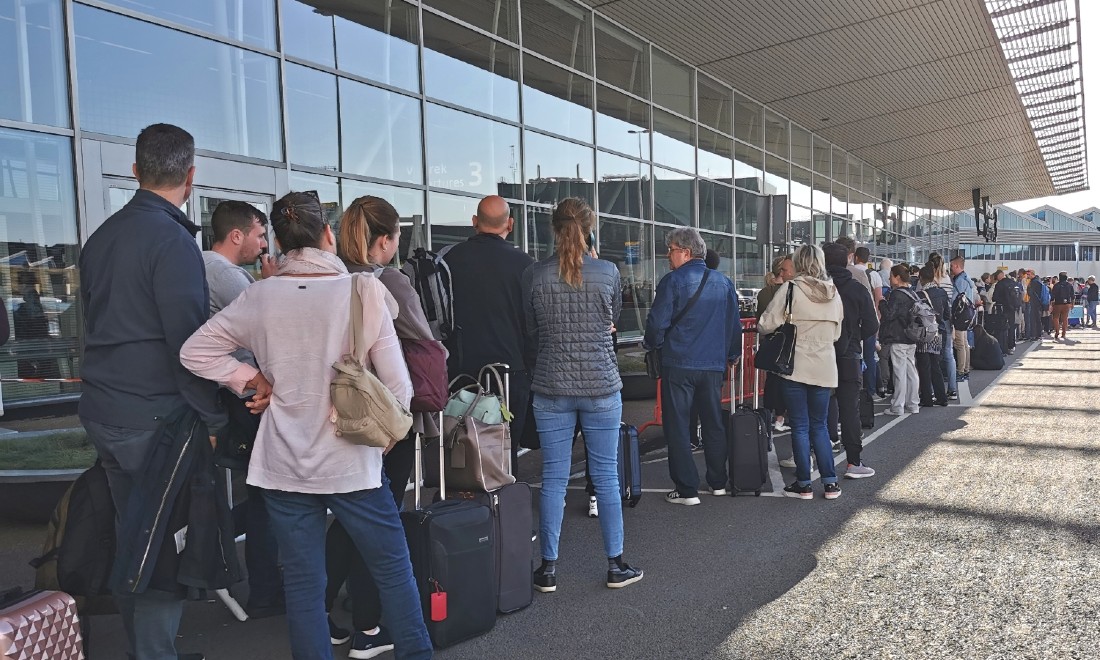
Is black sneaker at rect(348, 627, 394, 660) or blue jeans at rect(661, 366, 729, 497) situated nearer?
black sneaker at rect(348, 627, 394, 660)

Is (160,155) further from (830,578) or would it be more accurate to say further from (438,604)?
(830,578)

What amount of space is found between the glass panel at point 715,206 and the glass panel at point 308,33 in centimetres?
1020

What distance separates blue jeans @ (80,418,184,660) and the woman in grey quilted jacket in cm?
184

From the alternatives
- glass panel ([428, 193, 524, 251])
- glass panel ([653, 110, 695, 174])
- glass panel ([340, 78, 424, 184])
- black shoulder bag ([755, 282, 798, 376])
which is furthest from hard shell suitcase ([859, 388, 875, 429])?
glass panel ([653, 110, 695, 174])

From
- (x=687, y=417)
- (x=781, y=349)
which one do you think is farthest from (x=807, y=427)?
(x=687, y=417)

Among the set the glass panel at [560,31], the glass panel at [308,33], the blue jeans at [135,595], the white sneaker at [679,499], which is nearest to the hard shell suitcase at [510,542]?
the blue jeans at [135,595]

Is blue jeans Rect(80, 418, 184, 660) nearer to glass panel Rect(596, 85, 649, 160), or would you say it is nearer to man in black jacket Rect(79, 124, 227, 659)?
man in black jacket Rect(79, 124, 227, 659)

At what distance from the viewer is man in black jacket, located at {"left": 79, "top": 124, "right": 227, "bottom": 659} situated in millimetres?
2920

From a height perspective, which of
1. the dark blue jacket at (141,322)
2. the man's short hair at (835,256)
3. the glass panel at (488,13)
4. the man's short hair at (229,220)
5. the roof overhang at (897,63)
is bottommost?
the dark blue jacket at (141,322)

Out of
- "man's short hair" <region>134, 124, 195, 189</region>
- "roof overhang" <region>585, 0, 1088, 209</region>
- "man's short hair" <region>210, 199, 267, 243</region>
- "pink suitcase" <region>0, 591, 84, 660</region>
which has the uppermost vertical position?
"roof overhang" <region>585, 0, 1088, 209</region>

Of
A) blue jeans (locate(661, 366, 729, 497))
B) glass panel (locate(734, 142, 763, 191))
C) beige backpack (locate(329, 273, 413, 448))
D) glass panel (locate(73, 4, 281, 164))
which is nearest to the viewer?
beige backpack (locate(329, 273, 413, 448))

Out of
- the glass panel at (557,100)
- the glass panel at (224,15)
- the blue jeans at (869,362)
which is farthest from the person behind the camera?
the glass panel at (557,100)

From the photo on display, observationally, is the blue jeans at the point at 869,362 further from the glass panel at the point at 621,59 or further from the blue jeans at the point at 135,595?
the blue jeans at the point at 135,595

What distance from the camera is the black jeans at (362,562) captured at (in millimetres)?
3613
